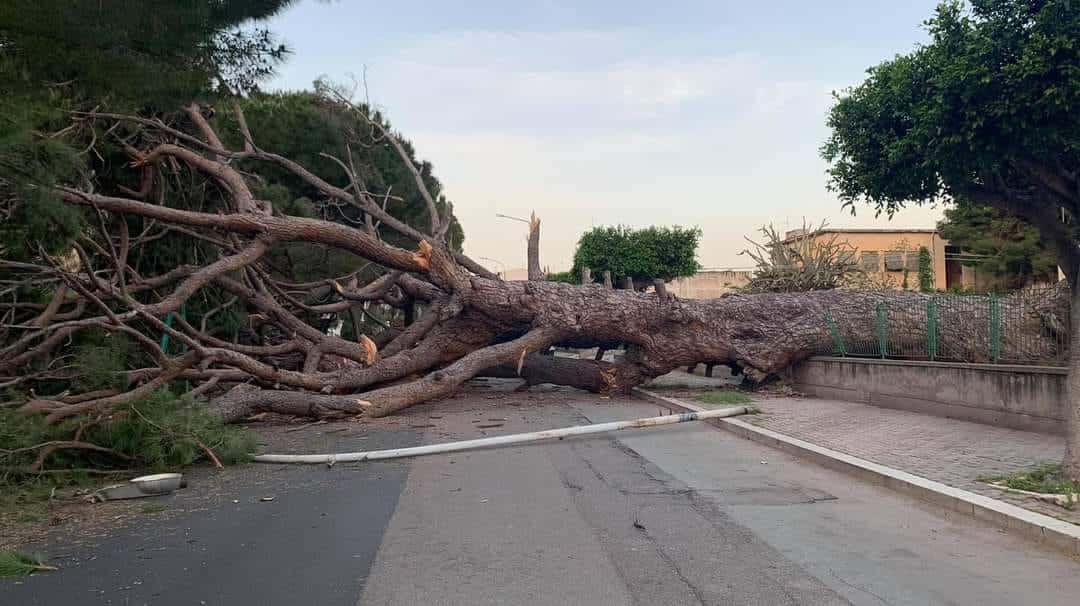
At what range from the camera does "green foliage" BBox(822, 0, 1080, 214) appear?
27.4ft

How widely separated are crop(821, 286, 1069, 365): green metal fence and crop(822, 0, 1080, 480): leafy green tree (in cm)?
212

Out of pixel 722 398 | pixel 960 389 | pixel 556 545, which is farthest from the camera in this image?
pixel 722 398

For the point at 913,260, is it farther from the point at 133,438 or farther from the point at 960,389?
the point at 133,438

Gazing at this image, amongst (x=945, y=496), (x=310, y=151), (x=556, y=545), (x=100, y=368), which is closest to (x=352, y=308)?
(x=310, y=151)

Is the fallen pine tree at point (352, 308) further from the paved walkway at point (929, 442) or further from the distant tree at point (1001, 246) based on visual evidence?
the distant tree at point (1001, 246)

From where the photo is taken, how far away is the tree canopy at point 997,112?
A: 8367 mm

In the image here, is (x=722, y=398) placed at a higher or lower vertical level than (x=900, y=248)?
lower

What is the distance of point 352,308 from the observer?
20219 millimetres

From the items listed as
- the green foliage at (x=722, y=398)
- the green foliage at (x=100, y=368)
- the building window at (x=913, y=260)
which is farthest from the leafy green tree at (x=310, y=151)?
the building window at (x=913, y=260)

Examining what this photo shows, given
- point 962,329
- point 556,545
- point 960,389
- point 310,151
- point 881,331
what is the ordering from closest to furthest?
point 556,545 → point 960,389 → point 962,329 → point 881,331 → point 310,151

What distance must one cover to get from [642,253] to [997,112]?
101ft

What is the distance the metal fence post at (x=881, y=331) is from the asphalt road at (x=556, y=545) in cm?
597

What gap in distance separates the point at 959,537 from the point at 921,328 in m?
8.51

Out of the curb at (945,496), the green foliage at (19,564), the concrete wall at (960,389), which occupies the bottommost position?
the green foliage at (19,564)
